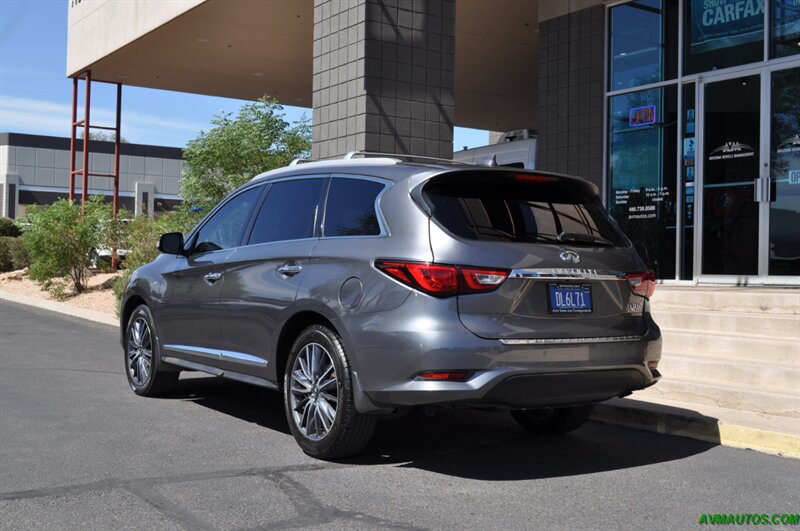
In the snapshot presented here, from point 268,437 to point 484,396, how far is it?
203cm

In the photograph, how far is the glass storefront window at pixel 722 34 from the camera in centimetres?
1211

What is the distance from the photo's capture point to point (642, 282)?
5.79 metres

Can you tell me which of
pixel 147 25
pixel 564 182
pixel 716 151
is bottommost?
pixel 564 182

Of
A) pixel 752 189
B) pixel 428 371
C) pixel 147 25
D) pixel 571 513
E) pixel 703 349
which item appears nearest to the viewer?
pixel 571 513

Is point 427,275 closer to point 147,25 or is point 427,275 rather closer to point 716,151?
point 716,151

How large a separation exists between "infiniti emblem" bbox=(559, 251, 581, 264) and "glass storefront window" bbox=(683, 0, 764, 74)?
26.5 ft

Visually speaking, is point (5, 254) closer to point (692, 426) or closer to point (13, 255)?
point (13, 255)

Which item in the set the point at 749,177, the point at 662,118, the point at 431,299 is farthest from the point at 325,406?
the point at 662,118

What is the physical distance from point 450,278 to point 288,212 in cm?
186

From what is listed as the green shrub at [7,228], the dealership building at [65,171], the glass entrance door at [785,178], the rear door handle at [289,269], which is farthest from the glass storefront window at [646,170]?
the dealership building at [65,171]

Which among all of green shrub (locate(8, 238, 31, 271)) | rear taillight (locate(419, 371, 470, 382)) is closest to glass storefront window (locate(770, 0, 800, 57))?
rear taillight (locate(419, 371, 470, 382))

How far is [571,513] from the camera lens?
15.2 ft

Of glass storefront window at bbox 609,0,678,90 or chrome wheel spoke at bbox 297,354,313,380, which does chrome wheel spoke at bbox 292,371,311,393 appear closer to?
chrome wheel spoke at bbox 297,354,313,380

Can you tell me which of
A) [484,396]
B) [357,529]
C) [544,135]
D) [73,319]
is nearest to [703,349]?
[484,396]
